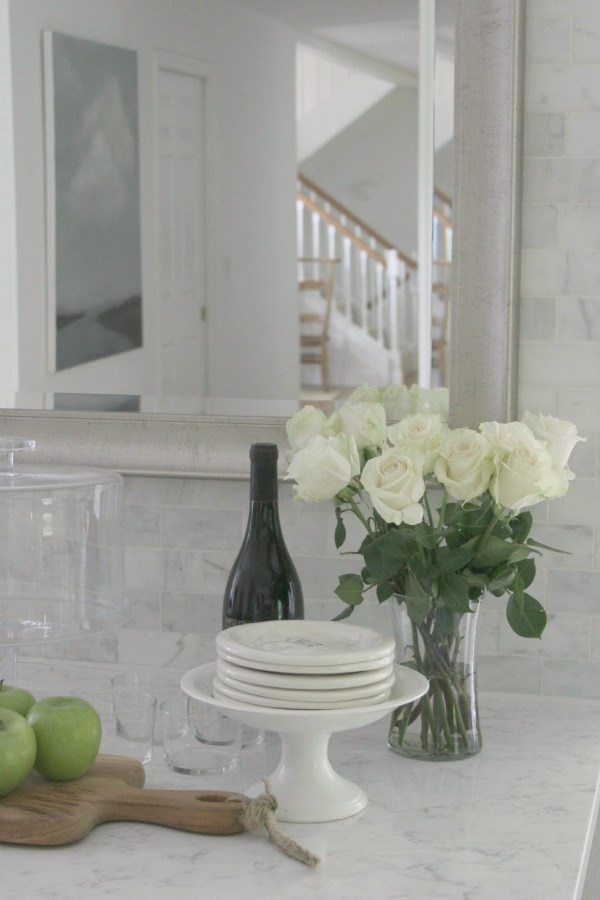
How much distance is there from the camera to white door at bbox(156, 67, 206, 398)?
5.15ft

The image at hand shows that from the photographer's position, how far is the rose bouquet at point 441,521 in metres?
1.19

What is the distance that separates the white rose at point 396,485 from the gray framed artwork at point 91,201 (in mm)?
562

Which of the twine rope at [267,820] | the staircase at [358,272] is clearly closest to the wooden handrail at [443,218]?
the staircase at [358,272]

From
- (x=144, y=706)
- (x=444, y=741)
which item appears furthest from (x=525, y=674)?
(x=144, y=706)

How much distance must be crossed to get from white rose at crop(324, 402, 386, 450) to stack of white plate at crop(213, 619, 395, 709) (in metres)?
0.24

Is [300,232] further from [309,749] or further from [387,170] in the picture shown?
[309,749]

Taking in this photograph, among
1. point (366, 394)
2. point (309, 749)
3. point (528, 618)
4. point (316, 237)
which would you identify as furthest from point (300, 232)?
point (309, 749)

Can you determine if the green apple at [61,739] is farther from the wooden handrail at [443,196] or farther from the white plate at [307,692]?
the wooden handrail at [443,196]

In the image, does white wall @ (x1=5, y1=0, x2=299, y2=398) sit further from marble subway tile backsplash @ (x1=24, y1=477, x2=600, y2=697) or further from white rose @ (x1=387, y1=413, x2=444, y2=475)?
white rose @ (x1=387, y1=413, x2=444, y2=475)

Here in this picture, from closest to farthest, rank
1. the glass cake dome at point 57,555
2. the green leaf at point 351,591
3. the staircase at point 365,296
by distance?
1. the green leaf at point 351,591
2. the glass cake dome at point 57,555
3. the staircase at point 365,296

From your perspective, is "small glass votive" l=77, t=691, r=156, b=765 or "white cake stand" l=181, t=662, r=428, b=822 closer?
"white cake stand" l=181, t=662, r=428, b=822

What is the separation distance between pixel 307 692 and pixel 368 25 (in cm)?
86

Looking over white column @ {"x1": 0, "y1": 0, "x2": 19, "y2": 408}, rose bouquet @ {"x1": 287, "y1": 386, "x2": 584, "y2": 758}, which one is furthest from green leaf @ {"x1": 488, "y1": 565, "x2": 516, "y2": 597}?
white column @ {"x1": 0, "y1": 0, "x2": 19, "y2": 408}

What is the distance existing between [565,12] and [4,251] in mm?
820
